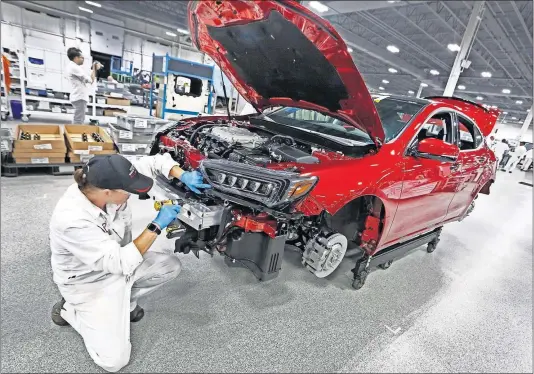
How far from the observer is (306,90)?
2150 millimetres

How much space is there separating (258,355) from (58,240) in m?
1.21

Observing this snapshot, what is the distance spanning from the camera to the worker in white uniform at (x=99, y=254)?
1.38 metres

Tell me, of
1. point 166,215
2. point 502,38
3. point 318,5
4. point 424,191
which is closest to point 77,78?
point 166,215

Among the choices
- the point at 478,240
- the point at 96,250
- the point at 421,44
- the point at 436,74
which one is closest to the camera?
the point at 96,250

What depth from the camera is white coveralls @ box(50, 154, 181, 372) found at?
1378 mm

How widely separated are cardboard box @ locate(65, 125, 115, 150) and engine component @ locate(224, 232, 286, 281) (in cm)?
299

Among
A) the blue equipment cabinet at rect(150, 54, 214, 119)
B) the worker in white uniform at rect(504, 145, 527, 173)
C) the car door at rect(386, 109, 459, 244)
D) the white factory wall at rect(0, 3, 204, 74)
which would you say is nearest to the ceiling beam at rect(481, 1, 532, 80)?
the worker in white uniform at rect(504, 145, 527, 173)

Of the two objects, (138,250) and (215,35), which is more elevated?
(215,35)

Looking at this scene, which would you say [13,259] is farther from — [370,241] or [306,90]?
[370,241]

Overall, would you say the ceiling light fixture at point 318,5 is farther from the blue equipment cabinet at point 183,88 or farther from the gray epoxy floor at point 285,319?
the gray epoxy floor at point 285,319

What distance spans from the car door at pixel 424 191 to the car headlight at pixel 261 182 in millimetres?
982

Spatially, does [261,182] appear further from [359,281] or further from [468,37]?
[468,37]

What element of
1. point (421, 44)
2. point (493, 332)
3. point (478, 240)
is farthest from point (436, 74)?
point (493, 332)

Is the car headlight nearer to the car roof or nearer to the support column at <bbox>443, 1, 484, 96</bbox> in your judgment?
the car roof
